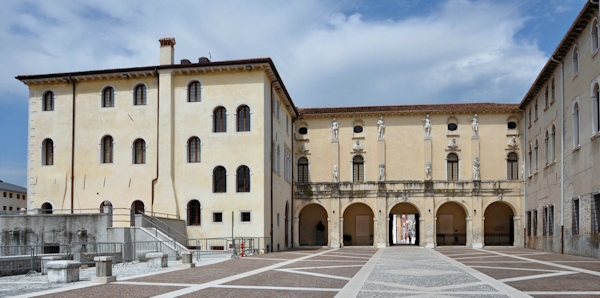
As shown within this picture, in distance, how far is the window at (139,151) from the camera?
37.0m

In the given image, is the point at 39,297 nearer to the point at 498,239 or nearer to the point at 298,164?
the point at 298,164

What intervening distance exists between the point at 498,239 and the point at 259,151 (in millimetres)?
22427

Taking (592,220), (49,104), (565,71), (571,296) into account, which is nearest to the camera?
(571,296)

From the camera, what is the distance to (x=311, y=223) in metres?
49.7

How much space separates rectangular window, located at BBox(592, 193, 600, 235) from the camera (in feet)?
87.2

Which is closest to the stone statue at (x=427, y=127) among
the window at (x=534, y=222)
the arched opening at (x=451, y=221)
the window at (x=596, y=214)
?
the arched opening at (x=451, y=221)

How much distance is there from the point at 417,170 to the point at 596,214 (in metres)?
20.8

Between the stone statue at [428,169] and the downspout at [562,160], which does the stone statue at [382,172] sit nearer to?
the stone statue at [428,169]

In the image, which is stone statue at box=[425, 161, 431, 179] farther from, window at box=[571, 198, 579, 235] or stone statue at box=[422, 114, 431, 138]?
window at box=[571, 198, 579, 235]

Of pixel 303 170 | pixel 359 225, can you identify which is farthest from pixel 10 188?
pixel 359 225

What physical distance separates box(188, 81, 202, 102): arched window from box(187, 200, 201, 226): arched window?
6.14m

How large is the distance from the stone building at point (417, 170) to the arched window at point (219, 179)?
11.7 metres

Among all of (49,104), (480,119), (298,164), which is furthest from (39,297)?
(480,119)

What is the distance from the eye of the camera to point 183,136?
120ft
